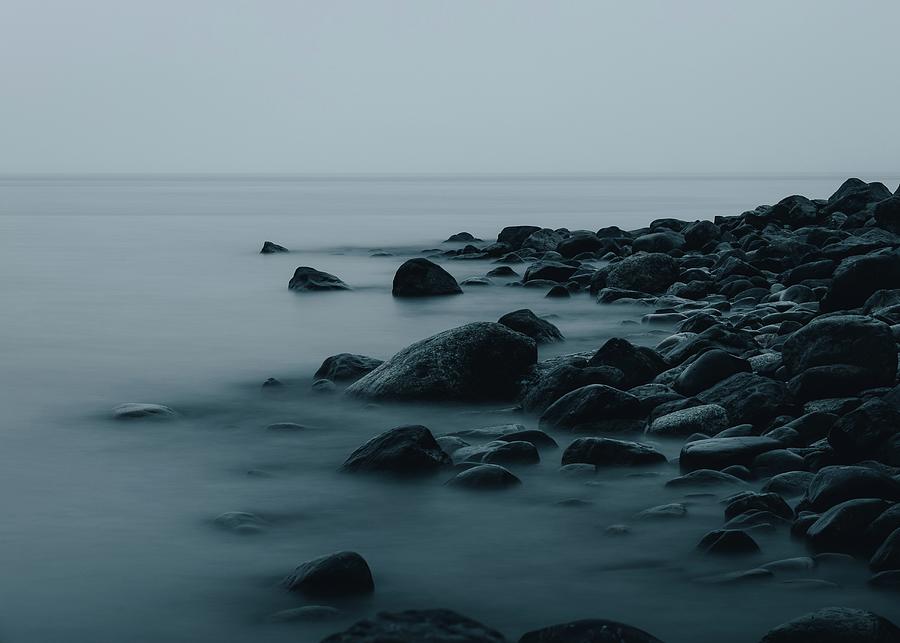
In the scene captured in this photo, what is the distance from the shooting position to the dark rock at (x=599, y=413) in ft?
25.7

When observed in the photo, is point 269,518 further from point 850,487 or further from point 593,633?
point 850,487

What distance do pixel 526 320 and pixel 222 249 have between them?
2085 cm

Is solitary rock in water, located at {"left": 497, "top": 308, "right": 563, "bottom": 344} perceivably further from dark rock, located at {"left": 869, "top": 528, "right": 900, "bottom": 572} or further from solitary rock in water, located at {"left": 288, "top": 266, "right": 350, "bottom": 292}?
solitary rock in water, located at {"left": 288, "top": 266, "right": 350, "bottom": 292}

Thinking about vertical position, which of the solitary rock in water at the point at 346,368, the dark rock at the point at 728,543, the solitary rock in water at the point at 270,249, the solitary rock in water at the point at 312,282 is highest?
the dark rock at the point at 728,543

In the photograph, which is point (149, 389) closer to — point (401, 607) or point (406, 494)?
point (406, 494)

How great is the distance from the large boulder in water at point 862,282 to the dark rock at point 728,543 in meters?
6.62

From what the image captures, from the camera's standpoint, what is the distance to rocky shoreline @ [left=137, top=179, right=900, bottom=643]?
4.83 m

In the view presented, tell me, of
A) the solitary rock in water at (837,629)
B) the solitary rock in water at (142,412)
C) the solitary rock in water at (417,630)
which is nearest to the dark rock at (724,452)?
the solitary rock in water at (837,629)

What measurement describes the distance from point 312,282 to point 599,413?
12.0 meters

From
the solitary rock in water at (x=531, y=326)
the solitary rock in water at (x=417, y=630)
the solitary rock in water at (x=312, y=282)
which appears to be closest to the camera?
the solitary rock in water at (x=417, y=630)

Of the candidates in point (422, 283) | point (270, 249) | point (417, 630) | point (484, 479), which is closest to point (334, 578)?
point (417, 630)

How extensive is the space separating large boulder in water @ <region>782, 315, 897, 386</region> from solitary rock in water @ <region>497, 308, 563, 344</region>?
3739 millimetres

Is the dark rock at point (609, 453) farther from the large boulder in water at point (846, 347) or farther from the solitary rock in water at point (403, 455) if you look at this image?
the large boulder in water at point (846, 347)

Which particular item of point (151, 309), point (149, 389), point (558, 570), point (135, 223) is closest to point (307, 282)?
point (151, 309)
